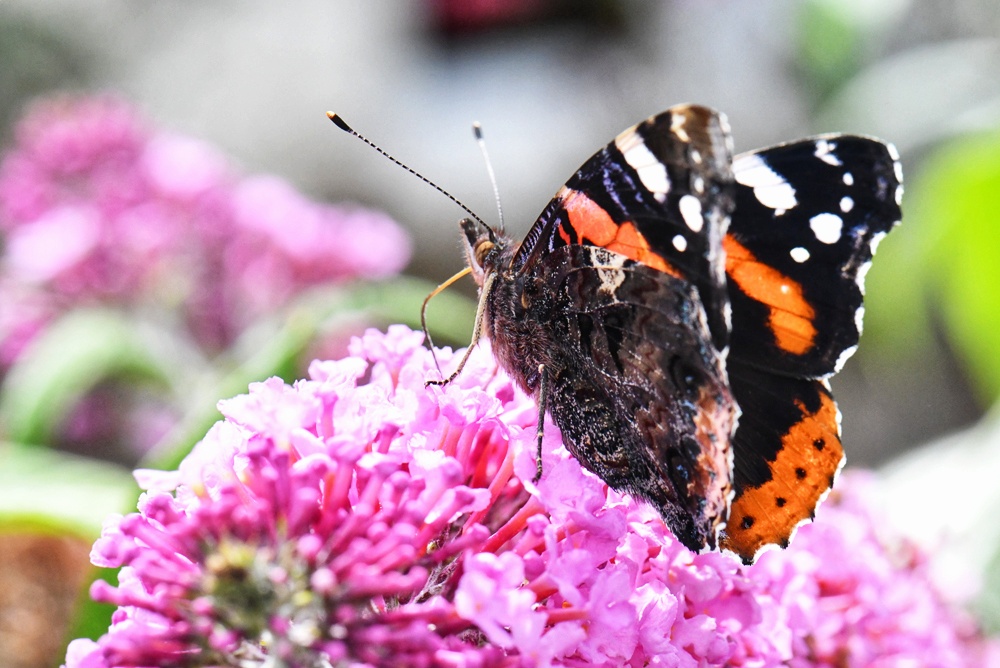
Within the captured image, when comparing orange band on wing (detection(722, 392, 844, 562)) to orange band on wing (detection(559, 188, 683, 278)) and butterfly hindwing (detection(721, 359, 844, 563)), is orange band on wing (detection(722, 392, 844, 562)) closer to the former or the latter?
butterfly hindwing (detection(721, 359, 844, 563))

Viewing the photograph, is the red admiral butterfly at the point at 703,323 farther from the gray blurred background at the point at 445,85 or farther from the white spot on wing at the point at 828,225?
the gray blurred background at the point at 445,85

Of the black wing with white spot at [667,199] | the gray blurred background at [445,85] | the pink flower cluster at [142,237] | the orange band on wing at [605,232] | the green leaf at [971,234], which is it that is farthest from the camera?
the gray blurred background at [445,85]

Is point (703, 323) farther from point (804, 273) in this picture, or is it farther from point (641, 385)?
point (804, 273)

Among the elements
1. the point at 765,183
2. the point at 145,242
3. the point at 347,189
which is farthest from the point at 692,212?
the point at 347,189

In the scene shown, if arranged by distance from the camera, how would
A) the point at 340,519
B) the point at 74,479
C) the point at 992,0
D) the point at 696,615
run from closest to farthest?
the point at 340,519, the point at 696,615, the point at 74,479, the point at 992,0

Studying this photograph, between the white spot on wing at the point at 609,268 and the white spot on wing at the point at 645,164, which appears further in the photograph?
the white spot on wing at the point at 609,268

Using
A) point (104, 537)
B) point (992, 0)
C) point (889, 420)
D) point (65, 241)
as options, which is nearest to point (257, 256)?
point (65, 241)

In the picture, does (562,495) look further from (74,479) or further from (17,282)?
(17,282)

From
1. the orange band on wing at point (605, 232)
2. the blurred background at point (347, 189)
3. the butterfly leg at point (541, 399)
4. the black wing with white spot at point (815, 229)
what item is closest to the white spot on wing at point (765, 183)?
the black wing with white spot at point (815, 229)
